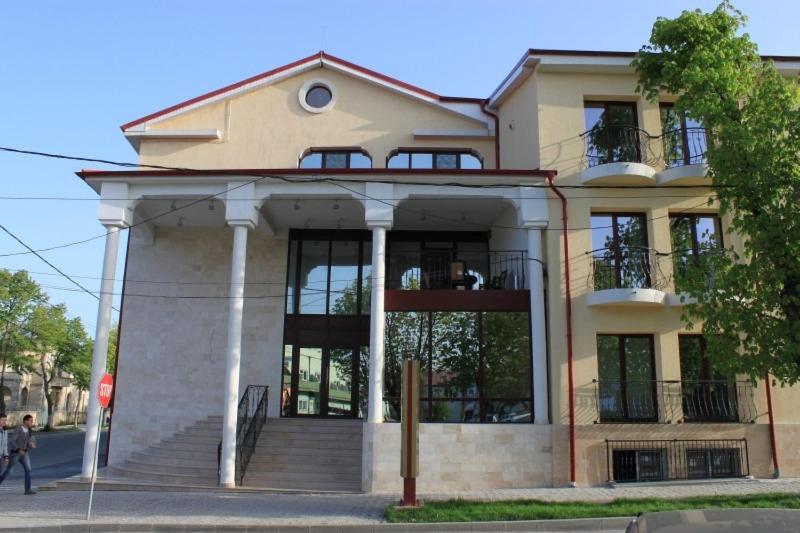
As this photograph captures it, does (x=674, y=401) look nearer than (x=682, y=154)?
Yes

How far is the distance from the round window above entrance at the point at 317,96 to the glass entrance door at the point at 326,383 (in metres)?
6.87

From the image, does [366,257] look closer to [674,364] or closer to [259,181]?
[259,181]

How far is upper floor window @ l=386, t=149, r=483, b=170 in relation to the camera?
18.2 m

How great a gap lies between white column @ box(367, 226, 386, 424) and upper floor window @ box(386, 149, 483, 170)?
158 inches

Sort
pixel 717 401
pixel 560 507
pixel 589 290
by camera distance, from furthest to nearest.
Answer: pixel 589 290 → pixel 717 401 → pixel 560 507

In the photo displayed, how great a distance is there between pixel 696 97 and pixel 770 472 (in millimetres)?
8175

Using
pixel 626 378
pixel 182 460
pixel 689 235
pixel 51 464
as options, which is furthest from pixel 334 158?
pixel 51 464

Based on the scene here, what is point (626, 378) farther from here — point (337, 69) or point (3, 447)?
point (3, 447)

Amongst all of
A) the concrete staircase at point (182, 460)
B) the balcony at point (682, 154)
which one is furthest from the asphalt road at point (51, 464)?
the balcony at point (682, 154)

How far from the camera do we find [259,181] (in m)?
15.0

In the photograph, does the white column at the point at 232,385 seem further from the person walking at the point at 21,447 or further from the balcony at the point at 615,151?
the balcony at the point at 615,151

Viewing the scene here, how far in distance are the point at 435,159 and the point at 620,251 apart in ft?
19.6

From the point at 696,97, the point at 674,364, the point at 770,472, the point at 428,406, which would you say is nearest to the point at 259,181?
the point at 428,406

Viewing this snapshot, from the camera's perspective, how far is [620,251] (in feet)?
49.4
